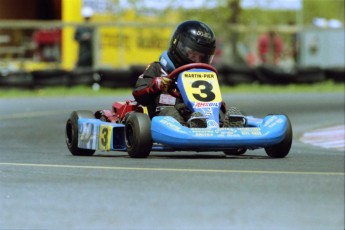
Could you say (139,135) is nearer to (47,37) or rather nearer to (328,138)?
(328,138)

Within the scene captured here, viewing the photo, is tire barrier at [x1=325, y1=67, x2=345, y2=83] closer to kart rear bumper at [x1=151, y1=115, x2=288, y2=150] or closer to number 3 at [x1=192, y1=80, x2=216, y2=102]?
number 3 at [x1=192, y1=80, x2=216, y2=102]

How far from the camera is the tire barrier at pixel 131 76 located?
24.4 metres

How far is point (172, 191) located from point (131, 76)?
17.8 m

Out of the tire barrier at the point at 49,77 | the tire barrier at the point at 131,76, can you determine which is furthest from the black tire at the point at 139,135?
the tire barrier at the point at 49,77

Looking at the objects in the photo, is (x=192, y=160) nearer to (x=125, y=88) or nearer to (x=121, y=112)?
(x=121, y=112)

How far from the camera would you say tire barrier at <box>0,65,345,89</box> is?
2436cm

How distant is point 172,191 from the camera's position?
7.52 m

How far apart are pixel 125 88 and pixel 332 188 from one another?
17.9 meters

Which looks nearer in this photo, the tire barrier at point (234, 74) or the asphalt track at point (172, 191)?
the asphalt track at point (172, 191)

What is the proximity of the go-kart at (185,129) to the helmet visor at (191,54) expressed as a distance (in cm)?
29

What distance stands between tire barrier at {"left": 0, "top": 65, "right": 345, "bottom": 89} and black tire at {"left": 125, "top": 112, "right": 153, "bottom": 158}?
14.8 m

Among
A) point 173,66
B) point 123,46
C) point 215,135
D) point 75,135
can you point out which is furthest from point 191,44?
point 123,46

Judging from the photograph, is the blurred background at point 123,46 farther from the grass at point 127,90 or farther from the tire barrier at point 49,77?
the grass at point 127,90

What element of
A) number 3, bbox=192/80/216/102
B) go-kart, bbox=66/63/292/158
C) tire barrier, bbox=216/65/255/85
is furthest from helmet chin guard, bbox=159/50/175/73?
tire barrier, bbox=216/65/255/85
